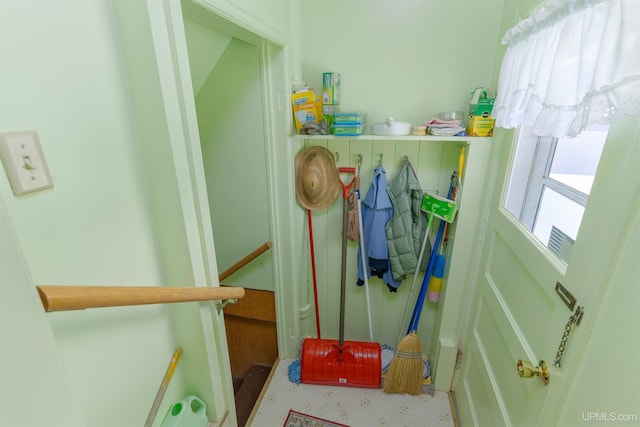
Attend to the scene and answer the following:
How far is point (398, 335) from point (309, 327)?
0.61 metres

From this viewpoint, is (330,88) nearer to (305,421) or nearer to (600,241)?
(600,241)

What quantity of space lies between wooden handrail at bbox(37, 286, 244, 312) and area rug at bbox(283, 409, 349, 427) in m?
1.20

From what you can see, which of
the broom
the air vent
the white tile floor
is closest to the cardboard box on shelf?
the broom

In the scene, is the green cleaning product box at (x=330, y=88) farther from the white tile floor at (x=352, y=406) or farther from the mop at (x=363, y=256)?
the white tile floor at (x=352, y=406)

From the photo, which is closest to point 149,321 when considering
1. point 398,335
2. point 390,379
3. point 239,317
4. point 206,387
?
point 206,387

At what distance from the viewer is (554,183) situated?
3.32ft

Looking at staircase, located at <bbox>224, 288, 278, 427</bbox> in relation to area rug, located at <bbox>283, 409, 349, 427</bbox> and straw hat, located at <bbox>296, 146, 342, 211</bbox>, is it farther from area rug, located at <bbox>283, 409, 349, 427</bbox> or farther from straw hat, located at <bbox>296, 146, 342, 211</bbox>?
straw hat, located at <bbox>296, 146, 342, 211</bbox>

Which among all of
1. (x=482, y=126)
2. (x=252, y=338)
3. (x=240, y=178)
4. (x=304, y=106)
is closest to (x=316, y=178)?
(x=304, y=106)

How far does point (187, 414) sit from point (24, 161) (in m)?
0.91

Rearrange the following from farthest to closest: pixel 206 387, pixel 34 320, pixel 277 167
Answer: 1. pixel 277 167
2. pixel 206 387
3. pixel 34 320

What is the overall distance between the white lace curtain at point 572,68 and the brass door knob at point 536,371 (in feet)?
2.06

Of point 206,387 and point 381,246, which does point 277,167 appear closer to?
point 381,246

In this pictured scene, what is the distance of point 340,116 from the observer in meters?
1.48

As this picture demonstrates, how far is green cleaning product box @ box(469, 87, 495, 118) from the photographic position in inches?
53.2
